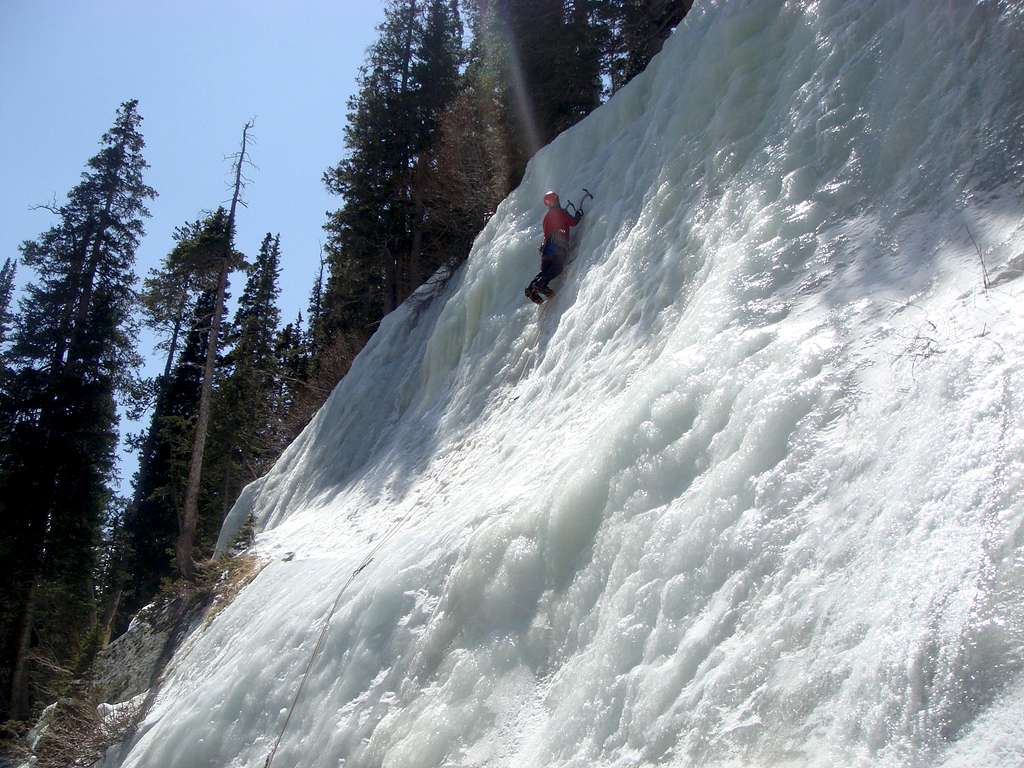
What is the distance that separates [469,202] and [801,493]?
14.8 m

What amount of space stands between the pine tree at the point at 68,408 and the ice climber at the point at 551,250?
55.1ft

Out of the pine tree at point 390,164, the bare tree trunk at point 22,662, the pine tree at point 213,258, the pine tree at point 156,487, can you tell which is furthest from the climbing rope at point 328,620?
the pine tree at point 156,487

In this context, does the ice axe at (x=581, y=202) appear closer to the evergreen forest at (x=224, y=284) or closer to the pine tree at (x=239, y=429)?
the evergreen forest at (x=224, y=284)

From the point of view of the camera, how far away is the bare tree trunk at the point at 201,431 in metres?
16.2

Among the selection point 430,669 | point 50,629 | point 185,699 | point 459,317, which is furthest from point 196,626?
point 50,629

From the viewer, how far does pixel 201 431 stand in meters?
17.5

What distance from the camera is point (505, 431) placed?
30.0 ft

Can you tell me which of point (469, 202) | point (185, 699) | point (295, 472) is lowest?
point (185, 699)

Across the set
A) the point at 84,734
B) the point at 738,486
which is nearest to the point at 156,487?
the point at 84,734

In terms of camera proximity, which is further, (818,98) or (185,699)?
(185,699)

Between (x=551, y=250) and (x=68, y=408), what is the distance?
2064cm

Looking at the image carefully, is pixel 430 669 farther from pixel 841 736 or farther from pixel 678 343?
pixel 841 736

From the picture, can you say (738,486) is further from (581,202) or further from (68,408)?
(68,408)

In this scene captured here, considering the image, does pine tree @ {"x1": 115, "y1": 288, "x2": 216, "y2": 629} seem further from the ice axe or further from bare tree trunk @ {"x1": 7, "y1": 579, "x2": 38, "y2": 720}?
the ice axe
